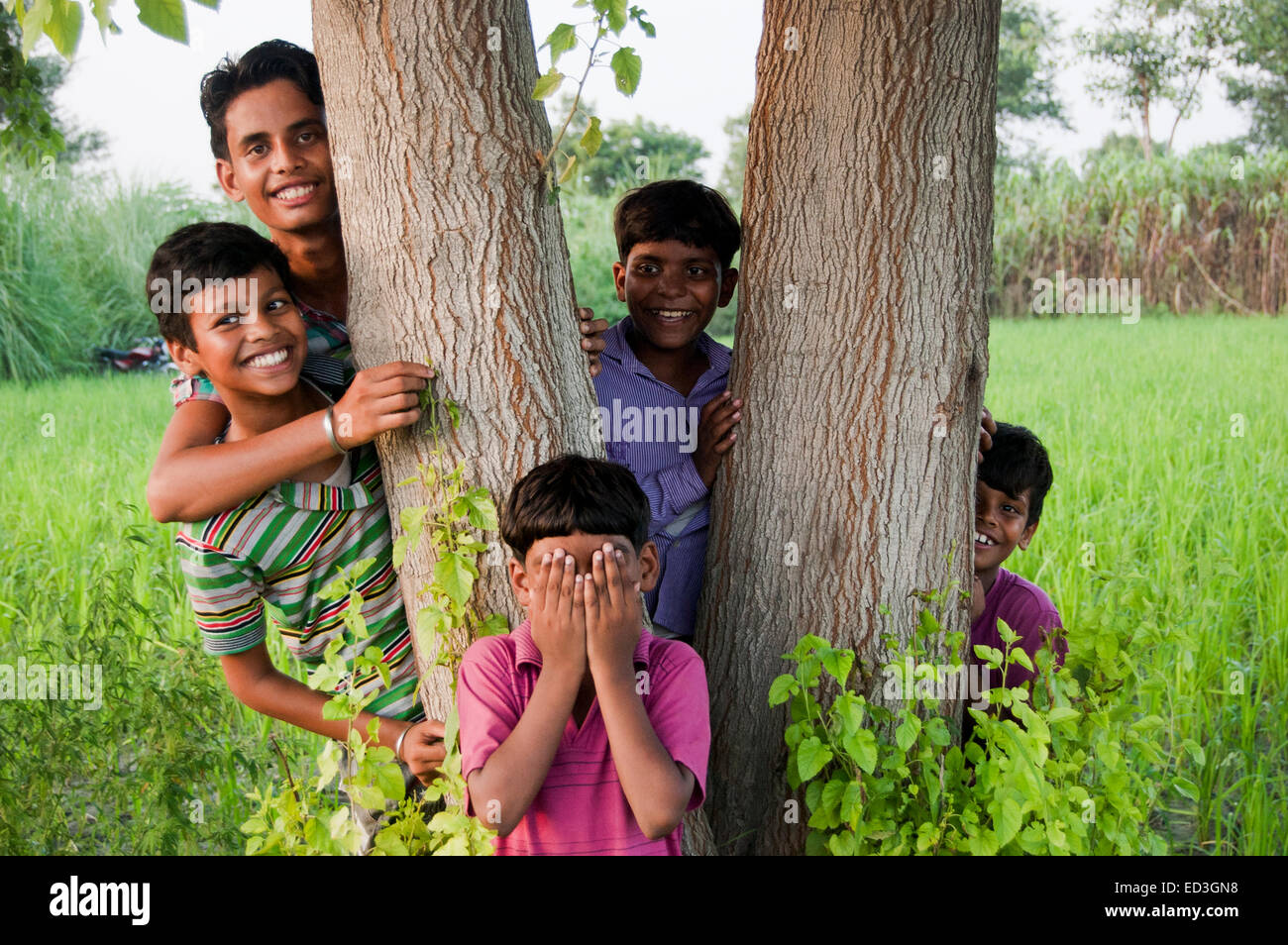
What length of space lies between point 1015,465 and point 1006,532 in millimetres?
163

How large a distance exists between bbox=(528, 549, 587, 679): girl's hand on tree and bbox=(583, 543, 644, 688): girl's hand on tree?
0.05ft

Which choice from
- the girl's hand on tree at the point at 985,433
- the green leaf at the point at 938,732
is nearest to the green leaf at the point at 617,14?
the girl's hand on tree at the point at 985,433

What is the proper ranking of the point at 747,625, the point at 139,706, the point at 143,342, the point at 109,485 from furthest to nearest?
the point at 143,342
the point at 109,485
the point at 139,706
the point at 747,625

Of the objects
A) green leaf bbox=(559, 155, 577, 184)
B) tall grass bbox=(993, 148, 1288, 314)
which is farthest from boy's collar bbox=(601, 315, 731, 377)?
tall grass bbox=(993, 148, 1288, 314)

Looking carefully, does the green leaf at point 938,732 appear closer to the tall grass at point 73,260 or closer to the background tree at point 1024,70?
the tall grass at point 73,260

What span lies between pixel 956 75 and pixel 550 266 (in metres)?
0.92

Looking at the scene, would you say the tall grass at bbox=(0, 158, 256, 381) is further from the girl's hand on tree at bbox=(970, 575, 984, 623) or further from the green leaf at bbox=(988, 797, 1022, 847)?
the green leaf at bbox=(988, 797, 1022, 847)

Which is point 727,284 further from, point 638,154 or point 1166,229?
point 638,154

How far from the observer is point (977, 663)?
2.42m

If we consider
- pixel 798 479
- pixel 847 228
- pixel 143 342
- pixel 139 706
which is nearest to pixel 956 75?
pixel 847 228

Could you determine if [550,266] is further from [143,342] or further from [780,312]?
[143,342]

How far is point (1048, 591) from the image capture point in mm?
3979

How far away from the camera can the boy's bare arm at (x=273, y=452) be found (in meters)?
1.85

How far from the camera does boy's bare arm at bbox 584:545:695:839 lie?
166 cm
